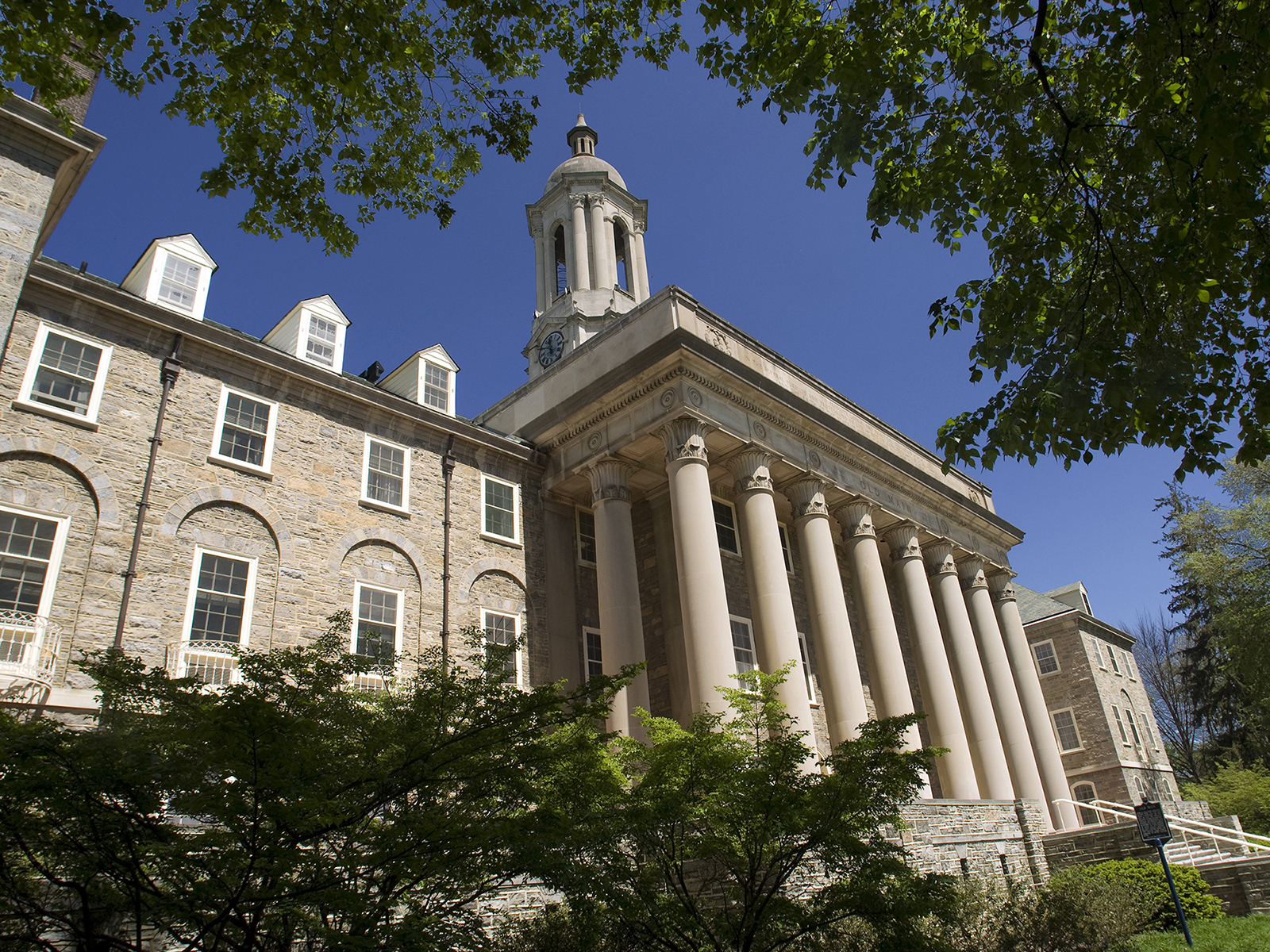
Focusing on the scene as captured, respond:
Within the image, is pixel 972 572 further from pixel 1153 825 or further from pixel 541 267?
pixel 541 267

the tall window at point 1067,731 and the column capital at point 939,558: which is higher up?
the column capital at point 939,558

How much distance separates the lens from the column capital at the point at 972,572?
35094 mm

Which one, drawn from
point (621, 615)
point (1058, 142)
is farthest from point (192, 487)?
point (1058, 142)

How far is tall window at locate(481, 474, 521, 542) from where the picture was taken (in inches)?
989

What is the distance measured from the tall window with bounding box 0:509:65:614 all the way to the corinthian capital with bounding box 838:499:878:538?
72.0 feet

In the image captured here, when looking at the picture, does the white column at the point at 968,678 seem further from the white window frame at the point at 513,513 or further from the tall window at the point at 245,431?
the tall window at the point at 245,431

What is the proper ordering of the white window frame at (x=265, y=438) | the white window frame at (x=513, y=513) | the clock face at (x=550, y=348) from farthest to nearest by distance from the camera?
the clock face at (x=550, y=348), the white window frame at (x=513, y=513), the white window frame at (x=265, y=438)

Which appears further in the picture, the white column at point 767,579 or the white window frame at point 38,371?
the white column at point 767,579

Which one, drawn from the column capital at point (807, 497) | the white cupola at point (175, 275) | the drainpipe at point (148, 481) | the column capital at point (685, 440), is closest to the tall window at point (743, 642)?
the column capital at point (807, 497)

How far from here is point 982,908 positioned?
52.8 feet

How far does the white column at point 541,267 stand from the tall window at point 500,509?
22051 millimetres

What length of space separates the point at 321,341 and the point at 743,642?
51.4ft

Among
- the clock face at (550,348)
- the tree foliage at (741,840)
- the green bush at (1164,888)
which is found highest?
the clock face at (550,348)

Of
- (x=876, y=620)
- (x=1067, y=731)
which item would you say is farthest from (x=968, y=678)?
(x=1067, y=731)
